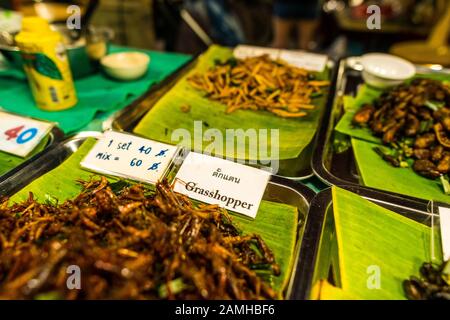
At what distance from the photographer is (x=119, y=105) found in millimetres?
2732

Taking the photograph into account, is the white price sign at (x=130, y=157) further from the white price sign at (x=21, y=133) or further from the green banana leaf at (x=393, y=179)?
the green banana leaf at (x=393, y=179)

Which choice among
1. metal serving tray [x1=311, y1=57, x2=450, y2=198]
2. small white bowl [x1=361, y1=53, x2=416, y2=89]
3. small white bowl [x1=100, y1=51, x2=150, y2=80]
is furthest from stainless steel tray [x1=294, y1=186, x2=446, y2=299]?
small white bowl [x1=100, y1=51, x2=150, y2=80]

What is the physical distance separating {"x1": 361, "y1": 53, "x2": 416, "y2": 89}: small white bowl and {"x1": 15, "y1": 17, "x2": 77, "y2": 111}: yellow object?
249 cm

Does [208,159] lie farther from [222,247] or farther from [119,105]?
[119,105]

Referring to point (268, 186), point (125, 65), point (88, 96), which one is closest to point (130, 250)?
point (268, 186)

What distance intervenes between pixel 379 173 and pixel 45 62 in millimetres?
2332

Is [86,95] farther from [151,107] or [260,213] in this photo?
[260,213]

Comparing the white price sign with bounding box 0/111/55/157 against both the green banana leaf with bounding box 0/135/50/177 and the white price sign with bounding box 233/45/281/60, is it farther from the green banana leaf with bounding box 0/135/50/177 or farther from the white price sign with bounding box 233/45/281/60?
the white price sign with bounding box 233/45/281/60

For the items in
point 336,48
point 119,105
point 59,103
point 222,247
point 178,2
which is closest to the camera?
point 222,247

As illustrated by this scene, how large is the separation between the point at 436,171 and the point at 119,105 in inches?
92.2

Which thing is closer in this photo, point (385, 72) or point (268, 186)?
point (268, 186)

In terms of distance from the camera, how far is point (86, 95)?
2807 mm
